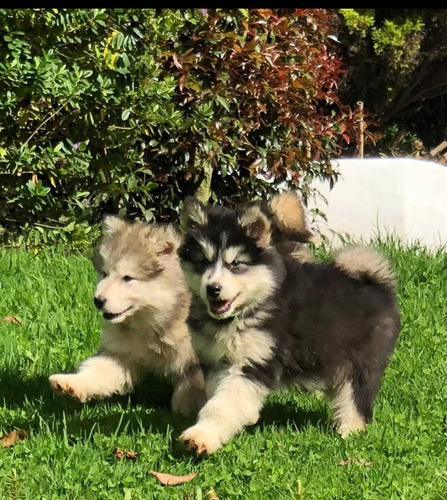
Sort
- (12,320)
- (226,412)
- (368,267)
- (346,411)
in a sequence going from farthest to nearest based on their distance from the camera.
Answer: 1. (12,320)
2. (368,267)
3. (346,411)
4. (226,412)

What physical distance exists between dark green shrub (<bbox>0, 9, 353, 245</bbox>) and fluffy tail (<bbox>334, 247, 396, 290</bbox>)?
2.85 meters

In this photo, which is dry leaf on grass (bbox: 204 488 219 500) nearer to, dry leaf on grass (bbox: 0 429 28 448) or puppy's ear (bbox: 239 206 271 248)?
dry leaf on grass (bbox: 0 429 28 448)

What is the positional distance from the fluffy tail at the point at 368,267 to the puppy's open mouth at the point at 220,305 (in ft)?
2.84

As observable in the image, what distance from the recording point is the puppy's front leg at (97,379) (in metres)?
4.18

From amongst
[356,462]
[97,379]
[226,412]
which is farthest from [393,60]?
[226,412]

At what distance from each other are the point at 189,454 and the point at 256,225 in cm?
107

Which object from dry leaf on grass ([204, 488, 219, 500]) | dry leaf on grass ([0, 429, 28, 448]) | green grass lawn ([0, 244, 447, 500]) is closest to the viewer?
dry leaf on grass ([204, 488, 219, 500])

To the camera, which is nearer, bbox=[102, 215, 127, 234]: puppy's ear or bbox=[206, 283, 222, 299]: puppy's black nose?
bbox=[206, 283, 222, 299]: puppy's black nose

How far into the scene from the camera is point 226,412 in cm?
377

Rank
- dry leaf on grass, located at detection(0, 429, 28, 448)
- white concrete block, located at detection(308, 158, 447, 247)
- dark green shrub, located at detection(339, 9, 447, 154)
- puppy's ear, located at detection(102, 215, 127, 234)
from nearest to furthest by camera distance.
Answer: dry leaf on grass, located at detection(0, 429, 28, 448) → puppy's ear, located at detection(102, 215, 127, 234) → white concrete block, located at detection(308, 158, 447, 247) → dark green shrub, located at detection(339, 9, 447, 154)

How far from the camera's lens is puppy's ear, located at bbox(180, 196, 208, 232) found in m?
4.19

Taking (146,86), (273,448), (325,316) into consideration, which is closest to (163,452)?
(273,448)

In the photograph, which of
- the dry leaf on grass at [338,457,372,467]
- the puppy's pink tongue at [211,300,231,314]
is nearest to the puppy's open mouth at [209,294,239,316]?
the puppy's pink tongue at [211,300,231,314]

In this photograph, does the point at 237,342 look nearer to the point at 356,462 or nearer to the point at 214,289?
the point at 214,289
